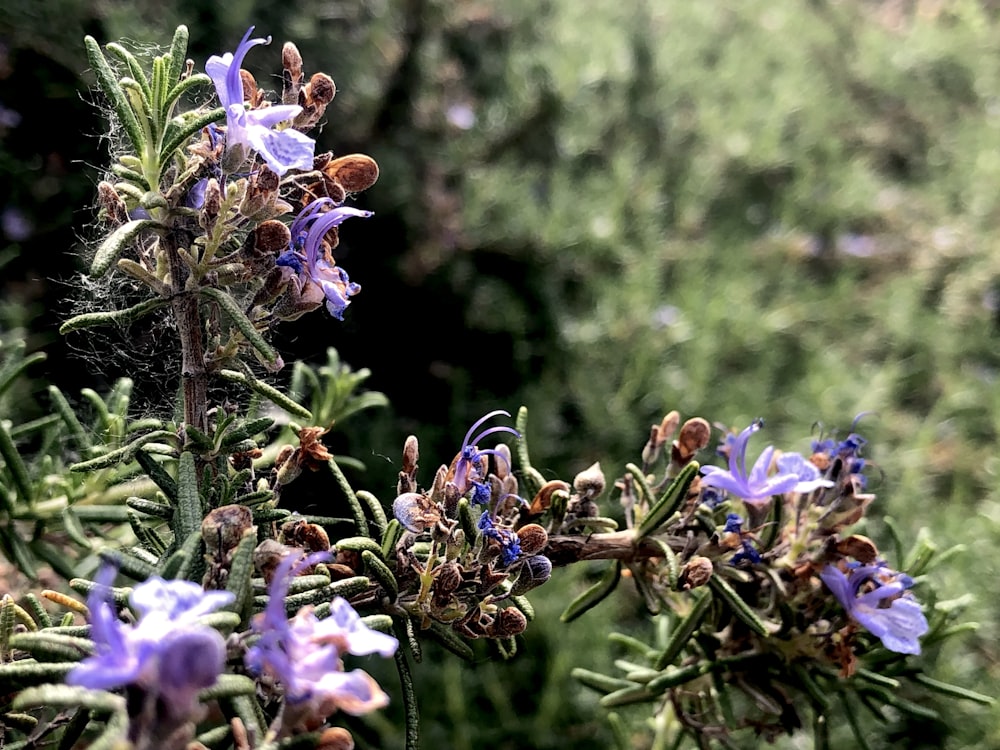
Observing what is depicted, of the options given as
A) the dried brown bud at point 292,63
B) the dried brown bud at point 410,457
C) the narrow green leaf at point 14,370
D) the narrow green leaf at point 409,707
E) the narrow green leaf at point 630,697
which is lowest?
the narrow green leaf at point 630,697

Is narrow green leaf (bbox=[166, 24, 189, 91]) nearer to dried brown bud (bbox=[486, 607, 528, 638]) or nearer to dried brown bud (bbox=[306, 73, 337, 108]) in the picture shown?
dried brown bud (bbox=[306, 73, 337, 108])

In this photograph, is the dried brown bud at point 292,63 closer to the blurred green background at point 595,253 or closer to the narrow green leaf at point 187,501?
the narrow green leaf at point 187,501

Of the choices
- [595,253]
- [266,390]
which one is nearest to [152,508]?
[266,390]

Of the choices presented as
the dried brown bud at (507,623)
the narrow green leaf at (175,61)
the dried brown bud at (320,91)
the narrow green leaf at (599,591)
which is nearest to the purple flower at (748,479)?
the narrow green leaf at (599,591)

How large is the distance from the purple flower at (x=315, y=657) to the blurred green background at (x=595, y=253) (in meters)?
1.00

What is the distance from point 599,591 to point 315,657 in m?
0.42

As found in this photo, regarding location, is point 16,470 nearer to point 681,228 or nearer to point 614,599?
point 614,599

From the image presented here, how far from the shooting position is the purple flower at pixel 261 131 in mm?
562

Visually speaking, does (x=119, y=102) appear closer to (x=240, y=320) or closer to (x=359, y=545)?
(x=240, y=320)

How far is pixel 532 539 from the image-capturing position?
0.64 metres

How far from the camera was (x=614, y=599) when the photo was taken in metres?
1.94

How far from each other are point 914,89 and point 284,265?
3.52 meters

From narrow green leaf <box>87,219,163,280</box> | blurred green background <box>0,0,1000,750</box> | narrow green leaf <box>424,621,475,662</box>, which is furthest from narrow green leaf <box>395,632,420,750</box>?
blurred green background <box>0,0,1000,750</box>

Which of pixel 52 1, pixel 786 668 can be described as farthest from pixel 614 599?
pixel 52 1
